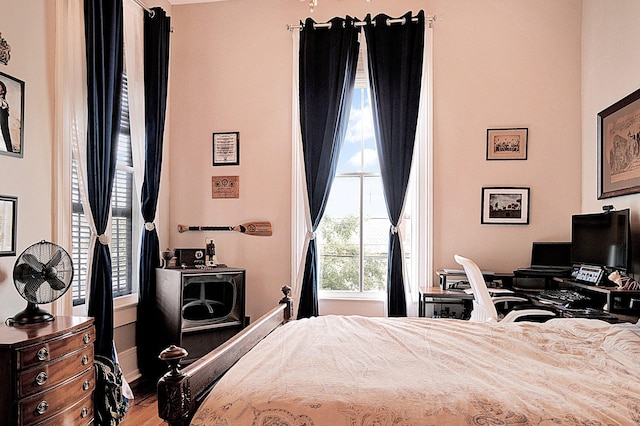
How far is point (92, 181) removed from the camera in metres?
3.19

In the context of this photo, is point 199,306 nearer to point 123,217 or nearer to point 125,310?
point 125,310

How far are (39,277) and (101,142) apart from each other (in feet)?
3.90

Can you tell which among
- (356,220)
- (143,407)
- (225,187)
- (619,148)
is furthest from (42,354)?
(619,148)

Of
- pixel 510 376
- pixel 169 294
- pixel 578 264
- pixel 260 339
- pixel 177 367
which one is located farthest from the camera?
pixel 169 294

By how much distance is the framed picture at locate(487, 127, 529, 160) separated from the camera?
4016 millimetres

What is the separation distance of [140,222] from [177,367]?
2.85m

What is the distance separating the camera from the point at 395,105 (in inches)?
162

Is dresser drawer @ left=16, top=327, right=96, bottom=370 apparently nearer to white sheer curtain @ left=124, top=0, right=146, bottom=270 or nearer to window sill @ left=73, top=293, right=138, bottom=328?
window sill @ left=73, top=293, right=138, bottom=328

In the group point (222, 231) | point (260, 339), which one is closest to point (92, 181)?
point (222, 231)

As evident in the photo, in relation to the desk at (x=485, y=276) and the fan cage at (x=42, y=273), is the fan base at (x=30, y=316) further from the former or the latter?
the desk at (x=485, y=276)

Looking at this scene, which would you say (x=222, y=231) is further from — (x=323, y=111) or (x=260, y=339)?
(x=260, y=339)

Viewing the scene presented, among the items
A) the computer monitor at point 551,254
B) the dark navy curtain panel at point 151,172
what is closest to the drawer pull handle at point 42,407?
the dark navy curtain panel at point 151,172

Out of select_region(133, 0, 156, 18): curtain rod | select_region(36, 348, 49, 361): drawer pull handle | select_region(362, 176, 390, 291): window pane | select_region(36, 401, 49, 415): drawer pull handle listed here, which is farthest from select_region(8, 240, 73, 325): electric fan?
select_region(362, 176, 390, 291): window pane

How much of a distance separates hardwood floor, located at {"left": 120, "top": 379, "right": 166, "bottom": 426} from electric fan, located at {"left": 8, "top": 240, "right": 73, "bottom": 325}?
1.01 meters
